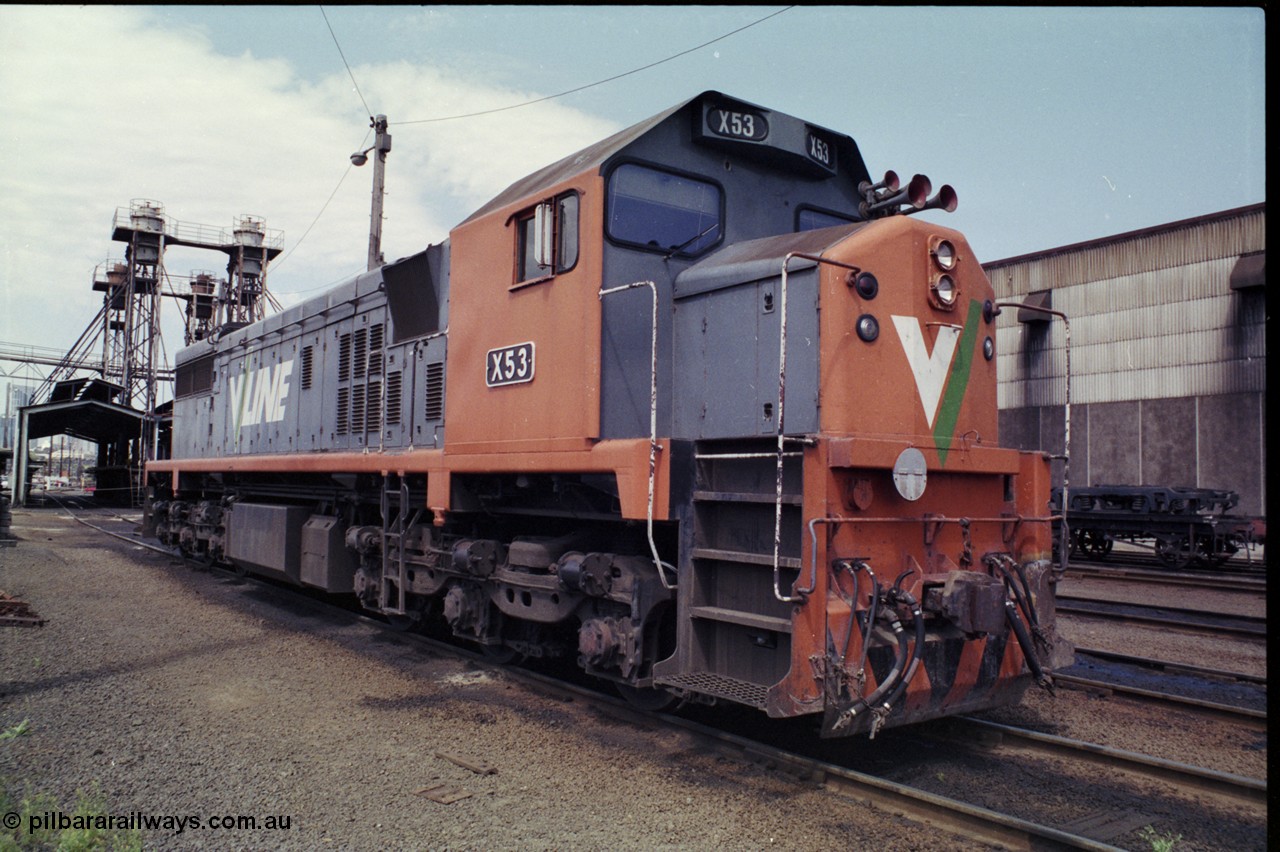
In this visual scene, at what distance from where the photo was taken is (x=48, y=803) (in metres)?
3.97

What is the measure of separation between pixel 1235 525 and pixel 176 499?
57.4 ft

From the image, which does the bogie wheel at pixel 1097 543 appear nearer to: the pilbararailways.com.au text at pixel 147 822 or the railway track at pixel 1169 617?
the railway track at pixel 1169 617

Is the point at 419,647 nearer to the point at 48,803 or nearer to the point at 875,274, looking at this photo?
the point at 48,803

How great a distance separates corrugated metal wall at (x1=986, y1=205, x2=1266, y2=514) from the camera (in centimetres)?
2048

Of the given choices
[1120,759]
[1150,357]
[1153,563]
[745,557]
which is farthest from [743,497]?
[1150,357]

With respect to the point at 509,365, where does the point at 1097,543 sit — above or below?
below

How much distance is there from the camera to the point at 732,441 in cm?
455

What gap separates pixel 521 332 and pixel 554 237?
68 centimetres

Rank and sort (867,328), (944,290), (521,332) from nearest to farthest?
1. (867,328)
2. (944,290)
3. (521,332)

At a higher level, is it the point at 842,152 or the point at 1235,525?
the point at 842,152

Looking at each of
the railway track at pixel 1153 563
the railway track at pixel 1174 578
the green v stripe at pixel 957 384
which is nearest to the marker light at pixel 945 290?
the green v stripe at pixel 957 384

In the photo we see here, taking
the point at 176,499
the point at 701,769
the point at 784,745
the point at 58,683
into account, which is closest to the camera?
the point at 701,769

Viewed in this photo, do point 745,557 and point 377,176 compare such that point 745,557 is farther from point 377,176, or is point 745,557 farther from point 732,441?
point 377,176

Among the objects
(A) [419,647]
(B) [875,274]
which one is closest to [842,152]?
(B) [875,274]
